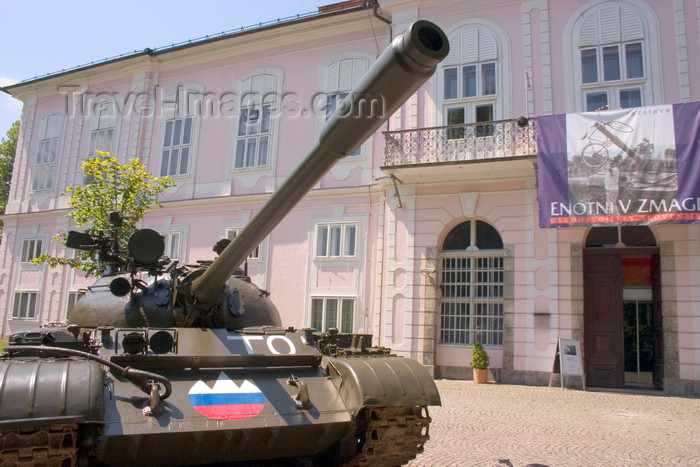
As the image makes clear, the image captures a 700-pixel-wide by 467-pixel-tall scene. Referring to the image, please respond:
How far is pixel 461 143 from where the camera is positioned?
14.0 metres

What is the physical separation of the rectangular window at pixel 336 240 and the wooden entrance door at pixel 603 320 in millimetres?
5669

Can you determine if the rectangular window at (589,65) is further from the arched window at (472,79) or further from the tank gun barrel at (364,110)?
the tank gun barrel at (364,110)

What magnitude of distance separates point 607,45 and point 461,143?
3.89 metres

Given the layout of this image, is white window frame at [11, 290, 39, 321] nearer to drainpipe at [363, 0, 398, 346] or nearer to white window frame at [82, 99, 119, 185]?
white window frame at [82, 99, 119, 185]

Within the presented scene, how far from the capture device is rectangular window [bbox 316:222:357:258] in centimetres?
1567

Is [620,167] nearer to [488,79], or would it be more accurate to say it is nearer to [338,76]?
[488,79]

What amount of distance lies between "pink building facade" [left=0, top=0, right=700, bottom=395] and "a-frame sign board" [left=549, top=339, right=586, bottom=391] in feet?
1.20

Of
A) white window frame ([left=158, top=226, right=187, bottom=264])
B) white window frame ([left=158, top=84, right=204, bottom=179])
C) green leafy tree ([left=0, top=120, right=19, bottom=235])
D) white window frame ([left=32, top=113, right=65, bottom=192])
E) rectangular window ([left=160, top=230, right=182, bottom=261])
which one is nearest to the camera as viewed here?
white window frame ([left=158, top=226, right=187, bottom=264])

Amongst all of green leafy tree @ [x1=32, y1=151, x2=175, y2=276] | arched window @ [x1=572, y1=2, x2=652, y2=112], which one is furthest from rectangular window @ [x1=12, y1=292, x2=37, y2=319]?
arched window @ [x1=572, y1=2, x2=652, y2=112]

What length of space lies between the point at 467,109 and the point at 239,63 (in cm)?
757

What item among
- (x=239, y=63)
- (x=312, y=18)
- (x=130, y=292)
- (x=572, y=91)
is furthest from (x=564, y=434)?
(x=239, y=63)

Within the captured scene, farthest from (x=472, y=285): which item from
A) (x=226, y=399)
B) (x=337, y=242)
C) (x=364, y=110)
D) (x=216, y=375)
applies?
(x=364, y=110)

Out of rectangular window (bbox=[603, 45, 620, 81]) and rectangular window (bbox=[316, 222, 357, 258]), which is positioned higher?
rectangular window (bbox=[603, 45, 620, 81])

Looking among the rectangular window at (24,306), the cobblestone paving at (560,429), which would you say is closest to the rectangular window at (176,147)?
the rectangular window at (24,306)
